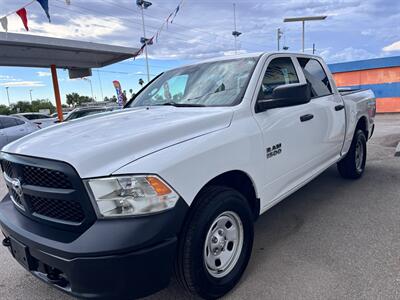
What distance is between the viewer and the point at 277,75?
3568 mm

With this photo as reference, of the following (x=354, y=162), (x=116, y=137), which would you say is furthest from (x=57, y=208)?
(x=354, y=162)

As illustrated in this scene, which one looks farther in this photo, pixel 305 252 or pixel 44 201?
pixel 305 252

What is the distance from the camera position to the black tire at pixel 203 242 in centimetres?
226

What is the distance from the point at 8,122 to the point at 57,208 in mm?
10010

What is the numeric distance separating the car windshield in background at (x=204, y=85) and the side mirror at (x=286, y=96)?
248mm

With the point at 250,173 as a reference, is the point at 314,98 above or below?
above

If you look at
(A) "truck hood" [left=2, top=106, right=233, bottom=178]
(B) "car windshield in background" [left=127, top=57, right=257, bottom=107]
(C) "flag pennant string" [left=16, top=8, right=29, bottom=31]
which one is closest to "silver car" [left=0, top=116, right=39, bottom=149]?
(C) "flag pennant string" [left=16, top=8, right=29, bottom=31]

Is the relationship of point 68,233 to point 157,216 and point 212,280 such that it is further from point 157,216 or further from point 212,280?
point 212,280

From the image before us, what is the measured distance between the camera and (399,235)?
3.46 metres

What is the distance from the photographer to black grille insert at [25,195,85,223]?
81.8 inches

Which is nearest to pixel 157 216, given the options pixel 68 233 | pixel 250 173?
pixel 68 233

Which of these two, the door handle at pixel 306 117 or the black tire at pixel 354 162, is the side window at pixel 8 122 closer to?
the black tire at pixel 354 162

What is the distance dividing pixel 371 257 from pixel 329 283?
642 mm

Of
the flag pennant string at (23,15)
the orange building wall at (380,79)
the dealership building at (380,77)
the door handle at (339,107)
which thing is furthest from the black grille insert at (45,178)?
the orange building wall at (380,79)
